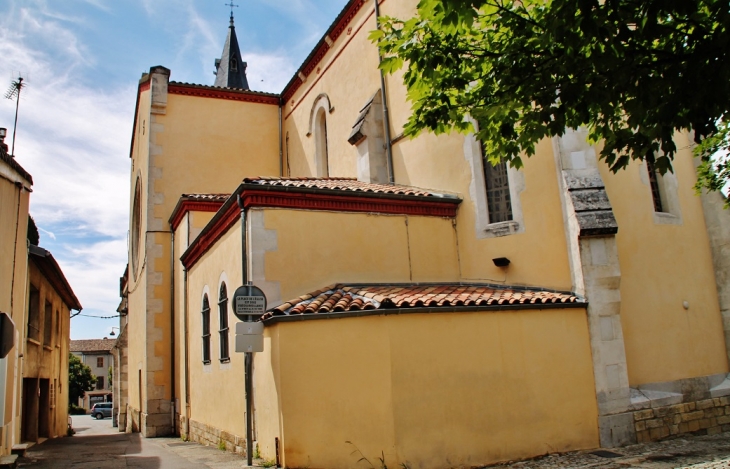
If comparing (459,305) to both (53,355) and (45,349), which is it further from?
(53,355)

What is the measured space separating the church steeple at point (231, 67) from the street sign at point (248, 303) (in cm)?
1882

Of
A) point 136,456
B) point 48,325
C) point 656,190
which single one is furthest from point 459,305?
point 48,325

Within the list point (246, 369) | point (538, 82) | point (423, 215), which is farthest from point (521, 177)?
point (246, 369)

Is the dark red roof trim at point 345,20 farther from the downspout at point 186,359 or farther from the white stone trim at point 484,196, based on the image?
the downspout at point 186,359

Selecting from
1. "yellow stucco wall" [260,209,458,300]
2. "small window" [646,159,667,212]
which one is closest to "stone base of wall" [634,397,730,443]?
"small window" [646,159,667,212]

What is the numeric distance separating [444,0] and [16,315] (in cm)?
1019

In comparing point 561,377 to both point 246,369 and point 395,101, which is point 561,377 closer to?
point 246,369

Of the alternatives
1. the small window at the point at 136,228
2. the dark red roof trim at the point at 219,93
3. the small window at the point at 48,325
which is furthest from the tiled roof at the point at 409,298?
the small window at the point at 136,228

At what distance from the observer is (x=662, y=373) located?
955 cm

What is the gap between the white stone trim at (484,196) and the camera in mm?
10289

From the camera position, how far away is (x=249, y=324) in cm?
808

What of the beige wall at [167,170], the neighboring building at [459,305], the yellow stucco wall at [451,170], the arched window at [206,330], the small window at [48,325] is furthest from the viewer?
the small window at [48,325]

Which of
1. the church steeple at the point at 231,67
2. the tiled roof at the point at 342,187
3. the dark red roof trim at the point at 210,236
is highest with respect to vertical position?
the church steeple at the point at 231,67

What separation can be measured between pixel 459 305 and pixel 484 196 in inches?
120
